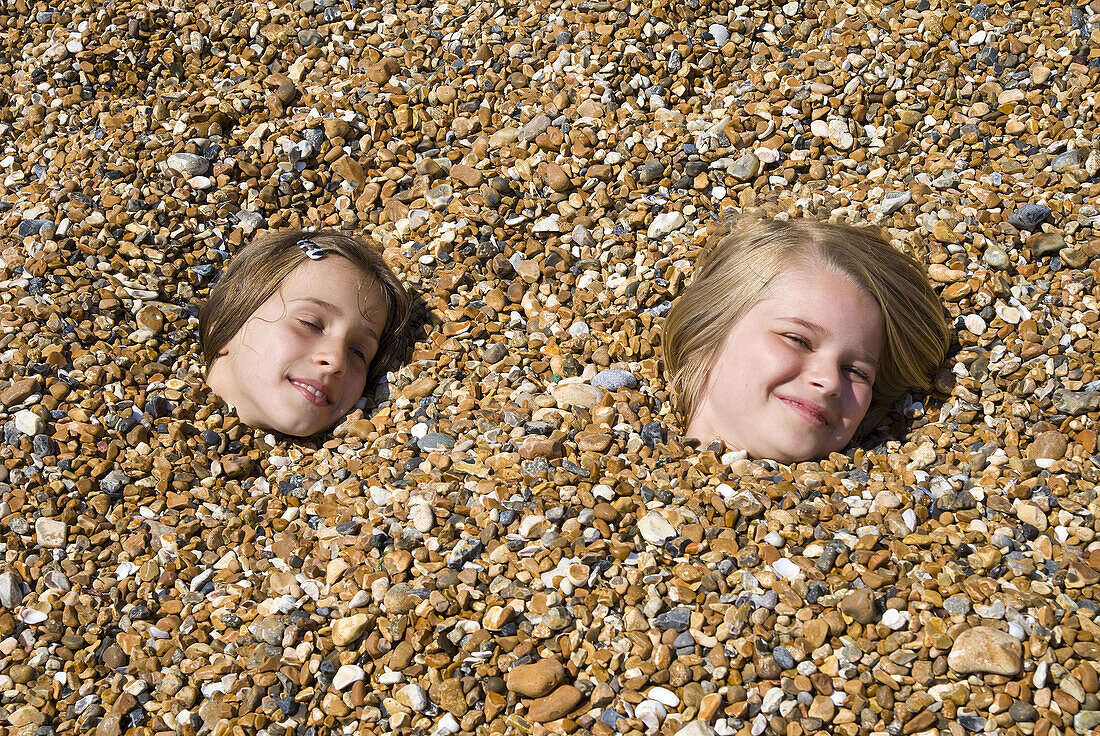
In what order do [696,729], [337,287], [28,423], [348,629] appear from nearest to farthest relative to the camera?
[696,729] < [348,629] < [28,423] < [337,287]

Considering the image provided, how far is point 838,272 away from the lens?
9.77ft

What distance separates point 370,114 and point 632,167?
1.08 meters

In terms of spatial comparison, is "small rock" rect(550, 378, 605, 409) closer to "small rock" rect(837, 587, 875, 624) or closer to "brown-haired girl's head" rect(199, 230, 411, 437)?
"brown-haired girl's head" rect(199, 230, 411, 437)

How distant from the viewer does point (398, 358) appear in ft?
11.0

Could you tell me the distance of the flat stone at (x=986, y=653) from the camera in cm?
215

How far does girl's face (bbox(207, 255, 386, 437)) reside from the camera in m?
3.04

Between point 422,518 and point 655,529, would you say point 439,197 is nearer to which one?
point 422,518

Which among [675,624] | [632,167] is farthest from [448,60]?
[675,624]

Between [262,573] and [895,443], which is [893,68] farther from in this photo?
[262,573]

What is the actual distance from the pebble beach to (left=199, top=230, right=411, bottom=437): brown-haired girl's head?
0.34 ft

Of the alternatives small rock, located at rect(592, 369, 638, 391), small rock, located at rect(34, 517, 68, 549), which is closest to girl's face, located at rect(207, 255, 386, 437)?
small rock, located at rect(34, 517, 68, 549)

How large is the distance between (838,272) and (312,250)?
1663 millimetres

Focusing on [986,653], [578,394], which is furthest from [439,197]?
[986,653]

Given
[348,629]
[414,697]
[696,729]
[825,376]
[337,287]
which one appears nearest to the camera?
[696,729]
